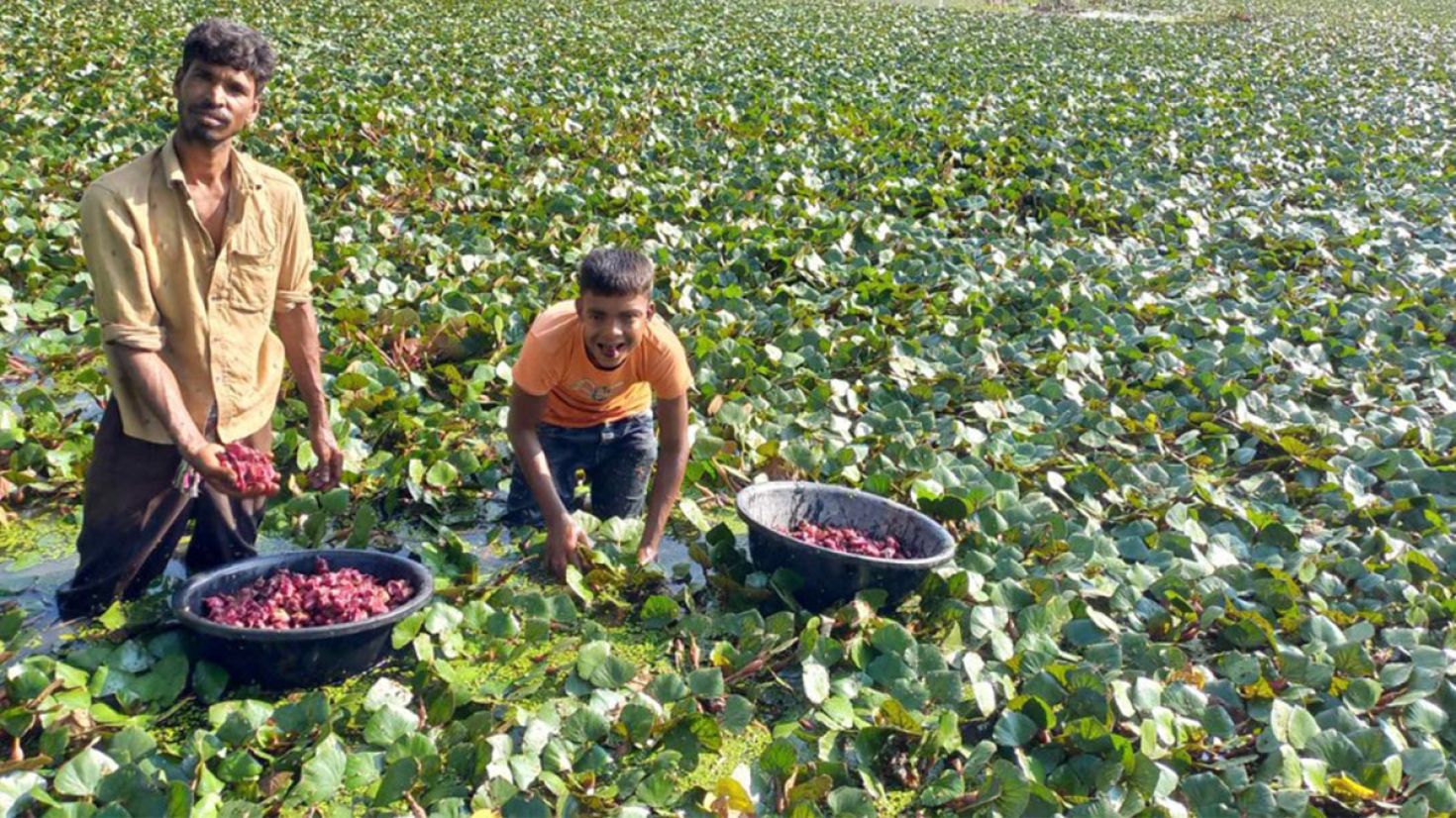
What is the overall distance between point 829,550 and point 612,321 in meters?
0.76

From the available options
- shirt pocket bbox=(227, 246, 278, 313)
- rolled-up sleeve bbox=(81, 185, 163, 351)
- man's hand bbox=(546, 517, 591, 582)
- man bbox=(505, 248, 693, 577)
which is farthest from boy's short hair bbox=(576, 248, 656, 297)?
rolled-up sleeve bbox=(81, 185, 163, 351)

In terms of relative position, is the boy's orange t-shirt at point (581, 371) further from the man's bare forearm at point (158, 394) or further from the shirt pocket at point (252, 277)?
the man's bare forearm at point (158, 394)

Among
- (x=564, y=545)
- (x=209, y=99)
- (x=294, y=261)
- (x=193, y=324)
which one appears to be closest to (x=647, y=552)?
(x=564, y=545)

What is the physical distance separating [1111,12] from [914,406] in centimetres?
2648

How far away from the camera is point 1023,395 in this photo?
4.46 m

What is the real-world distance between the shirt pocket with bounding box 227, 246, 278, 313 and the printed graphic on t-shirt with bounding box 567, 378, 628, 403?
0.83 m

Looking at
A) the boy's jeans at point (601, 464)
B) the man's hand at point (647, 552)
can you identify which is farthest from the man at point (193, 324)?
the man's hand at point (647, 552)

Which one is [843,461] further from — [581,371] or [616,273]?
[616,273]

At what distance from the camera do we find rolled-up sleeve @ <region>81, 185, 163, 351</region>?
230 cm

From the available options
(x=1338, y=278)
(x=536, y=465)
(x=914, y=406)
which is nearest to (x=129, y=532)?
(x=536, y=465)

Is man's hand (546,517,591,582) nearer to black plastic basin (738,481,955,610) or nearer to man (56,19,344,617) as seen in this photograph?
black plastic basin (738,481,955,610)

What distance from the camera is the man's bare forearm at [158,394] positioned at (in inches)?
92.6

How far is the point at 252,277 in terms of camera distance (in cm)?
260

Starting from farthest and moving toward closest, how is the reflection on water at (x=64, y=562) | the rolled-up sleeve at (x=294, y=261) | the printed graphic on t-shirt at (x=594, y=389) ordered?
the printed graphic on t-shirt at (x=594, y=389)
the reflection on water at (x=64, y=562)
the rolled-up sleeve at (x=294, y=261)
